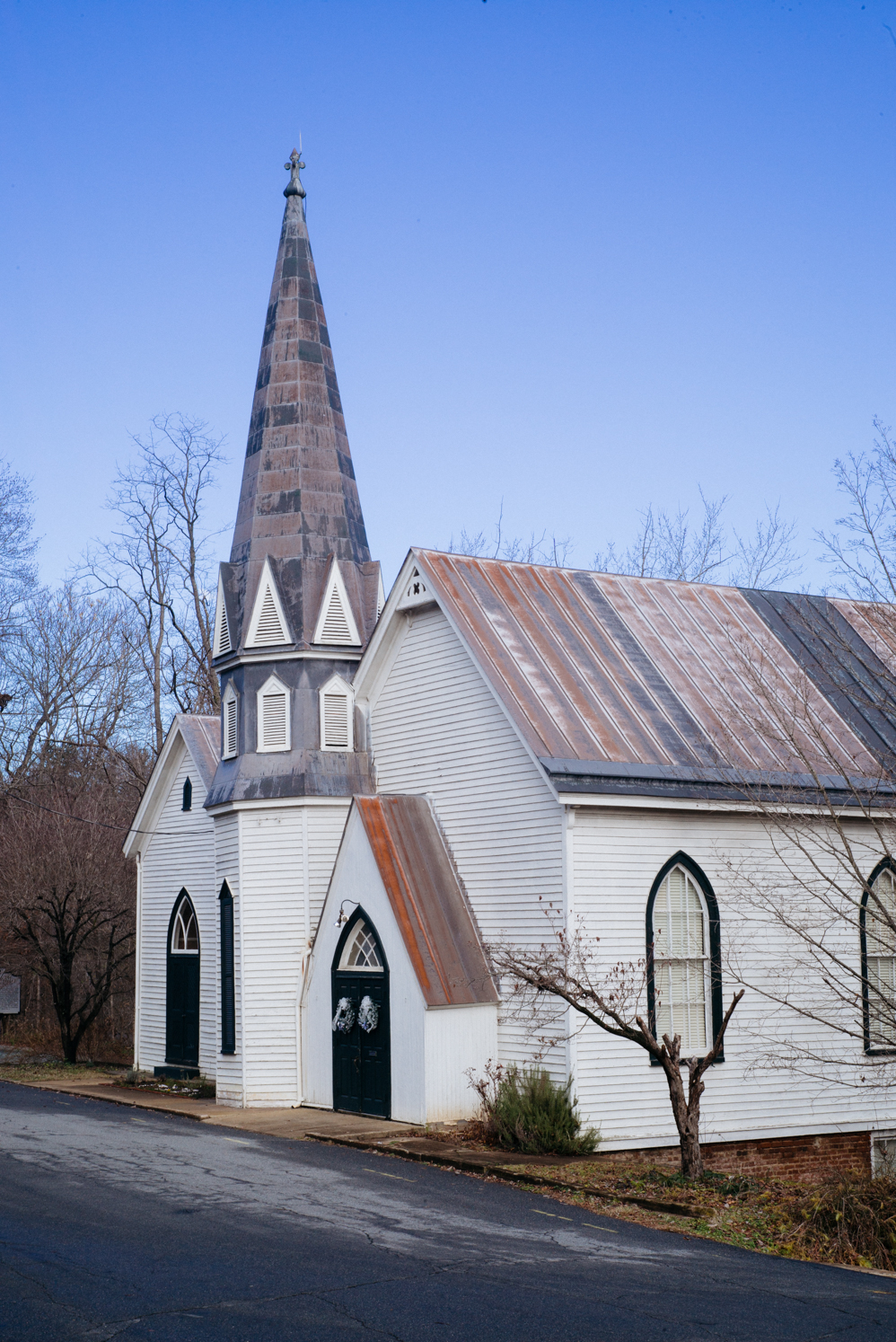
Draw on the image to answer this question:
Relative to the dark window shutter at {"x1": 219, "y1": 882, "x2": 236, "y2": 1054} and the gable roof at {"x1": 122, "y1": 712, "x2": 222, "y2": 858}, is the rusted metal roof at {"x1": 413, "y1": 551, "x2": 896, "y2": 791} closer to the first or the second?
the dark window shutter at {"x1": 219, "y1": 882, "x2": 236, "y2": 1054}

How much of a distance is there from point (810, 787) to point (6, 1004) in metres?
27.6

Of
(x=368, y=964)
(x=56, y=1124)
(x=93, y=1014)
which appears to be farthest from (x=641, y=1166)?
(x=93, y=1014)

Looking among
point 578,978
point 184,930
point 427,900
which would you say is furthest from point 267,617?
point 578,978

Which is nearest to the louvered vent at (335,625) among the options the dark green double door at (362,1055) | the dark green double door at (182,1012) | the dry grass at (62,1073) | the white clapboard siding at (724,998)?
the dark green double door at (362,1055)

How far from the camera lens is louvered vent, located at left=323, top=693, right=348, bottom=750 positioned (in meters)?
22.2

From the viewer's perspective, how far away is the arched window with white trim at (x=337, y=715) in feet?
72.8

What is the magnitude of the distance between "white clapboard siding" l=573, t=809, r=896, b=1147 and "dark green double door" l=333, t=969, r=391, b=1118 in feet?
10.5

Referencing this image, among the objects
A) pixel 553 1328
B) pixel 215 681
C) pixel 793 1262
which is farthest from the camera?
pixel 215 681

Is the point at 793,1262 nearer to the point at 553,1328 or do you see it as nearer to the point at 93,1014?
the point at 553,1328

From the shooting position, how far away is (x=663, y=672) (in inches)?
787

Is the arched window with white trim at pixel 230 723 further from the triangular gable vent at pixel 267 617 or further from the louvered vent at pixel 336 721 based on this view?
the louvered vent at pixel 336 721

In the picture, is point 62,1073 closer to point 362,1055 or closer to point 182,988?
point 182,988

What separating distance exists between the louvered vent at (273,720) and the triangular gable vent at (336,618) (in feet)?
3.83

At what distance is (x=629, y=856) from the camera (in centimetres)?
1734
